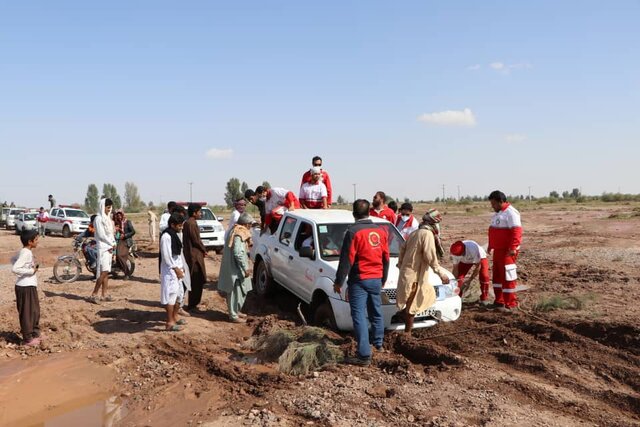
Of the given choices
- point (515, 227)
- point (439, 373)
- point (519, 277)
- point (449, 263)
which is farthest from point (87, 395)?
point (449, 263)

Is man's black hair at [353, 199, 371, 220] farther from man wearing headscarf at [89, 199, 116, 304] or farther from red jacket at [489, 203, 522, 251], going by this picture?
man wearing headscarf at [89, 199, 116, 304]

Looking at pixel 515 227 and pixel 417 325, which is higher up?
pixel 515 227

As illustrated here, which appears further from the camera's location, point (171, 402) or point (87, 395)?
point (87, 395)

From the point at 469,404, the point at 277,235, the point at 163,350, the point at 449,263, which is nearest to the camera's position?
the point at 469,404

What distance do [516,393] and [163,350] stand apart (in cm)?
449

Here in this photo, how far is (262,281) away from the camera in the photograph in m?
10.2

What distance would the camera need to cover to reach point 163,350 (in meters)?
7.09

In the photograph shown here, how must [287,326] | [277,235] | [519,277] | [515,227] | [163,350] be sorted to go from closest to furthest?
[163,350]
[287,326]
[515,227]
[277,235]
[519,277]


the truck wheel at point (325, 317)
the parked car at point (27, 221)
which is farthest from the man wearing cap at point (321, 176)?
the parked car at point (27, 221)

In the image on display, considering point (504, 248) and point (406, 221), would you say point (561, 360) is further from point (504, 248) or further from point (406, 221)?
point (406, 221)

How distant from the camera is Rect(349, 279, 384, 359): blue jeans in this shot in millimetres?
6047

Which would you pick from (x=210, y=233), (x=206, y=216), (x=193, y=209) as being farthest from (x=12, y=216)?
(x=193, y=209)

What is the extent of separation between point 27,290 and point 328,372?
14.6 feet

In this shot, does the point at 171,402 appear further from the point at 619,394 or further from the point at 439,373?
the point at 619,394
